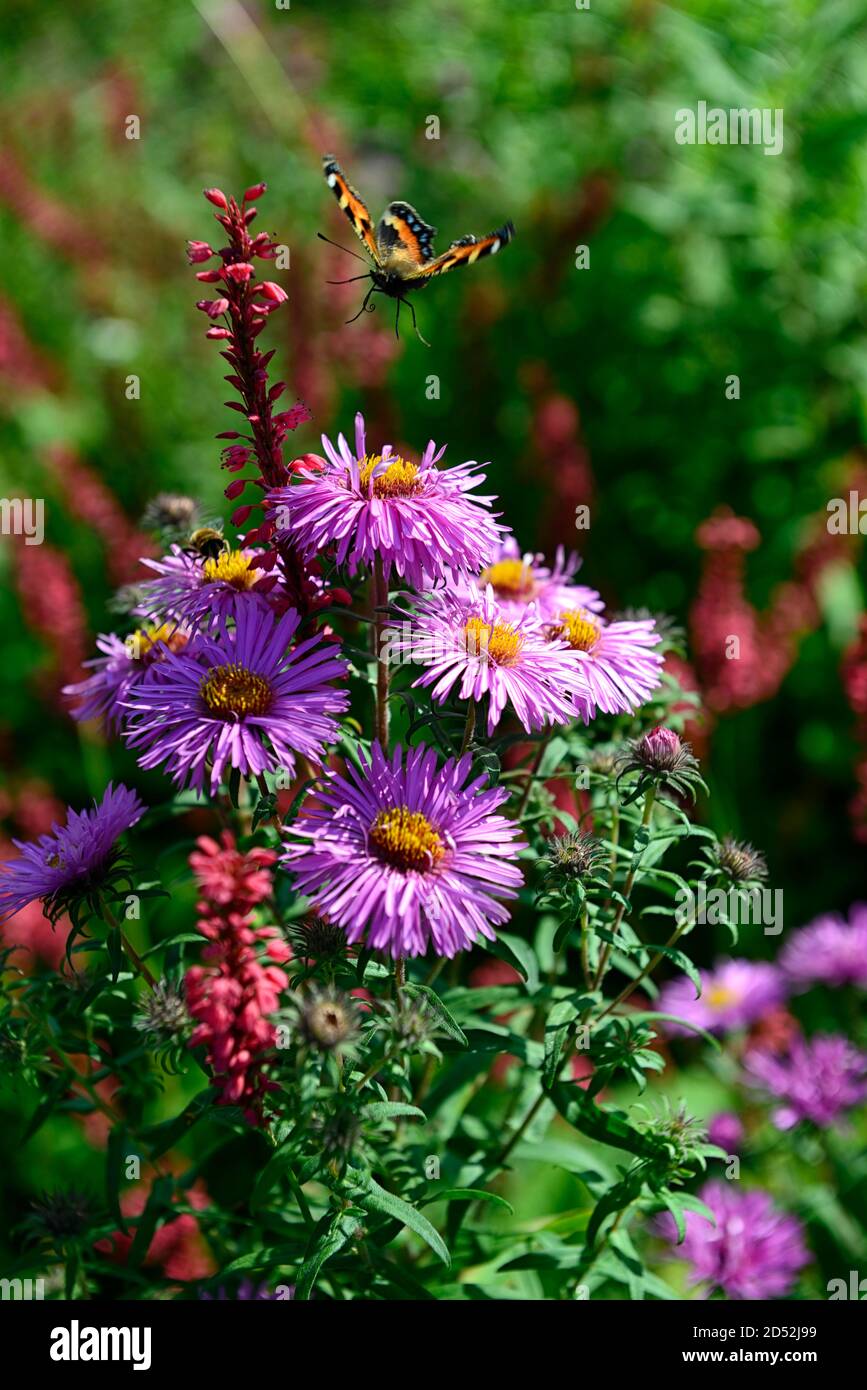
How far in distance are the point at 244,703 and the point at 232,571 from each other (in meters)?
0.24

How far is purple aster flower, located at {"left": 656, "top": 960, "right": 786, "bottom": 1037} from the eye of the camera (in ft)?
10.4

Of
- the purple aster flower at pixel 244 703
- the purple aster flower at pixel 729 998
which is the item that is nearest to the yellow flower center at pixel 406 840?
the purple aster flower at pixel 244 703

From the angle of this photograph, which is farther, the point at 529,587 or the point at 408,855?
the point at 529,587

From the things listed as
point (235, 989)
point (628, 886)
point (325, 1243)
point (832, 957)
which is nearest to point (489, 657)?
point (628, 886)

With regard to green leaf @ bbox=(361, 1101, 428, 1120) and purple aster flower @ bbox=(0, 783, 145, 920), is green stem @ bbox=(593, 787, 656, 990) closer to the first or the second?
green leaf @ bbox=(361, 1101, 428, 1120)

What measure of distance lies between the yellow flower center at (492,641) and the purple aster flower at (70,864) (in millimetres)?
500

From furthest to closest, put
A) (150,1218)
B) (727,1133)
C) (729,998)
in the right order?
(729,998) < (727,1133) < (150,1218)

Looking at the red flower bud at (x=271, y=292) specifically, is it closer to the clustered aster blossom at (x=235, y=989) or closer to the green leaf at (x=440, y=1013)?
the clustered aster blossom at (x=235, y=989)

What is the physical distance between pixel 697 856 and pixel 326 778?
94.2 inches

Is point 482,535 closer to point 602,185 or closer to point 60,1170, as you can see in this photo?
point 60,1170

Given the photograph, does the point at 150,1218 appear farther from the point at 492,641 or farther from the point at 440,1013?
the point at 492,641

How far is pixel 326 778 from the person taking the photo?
159cm

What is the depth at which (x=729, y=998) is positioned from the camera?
3268 millimetres

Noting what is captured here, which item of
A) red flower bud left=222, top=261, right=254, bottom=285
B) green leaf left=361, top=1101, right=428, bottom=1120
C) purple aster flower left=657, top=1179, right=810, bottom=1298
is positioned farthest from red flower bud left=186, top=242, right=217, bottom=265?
purple aster flower left=657, top=1179, right=810, bottom=1298
